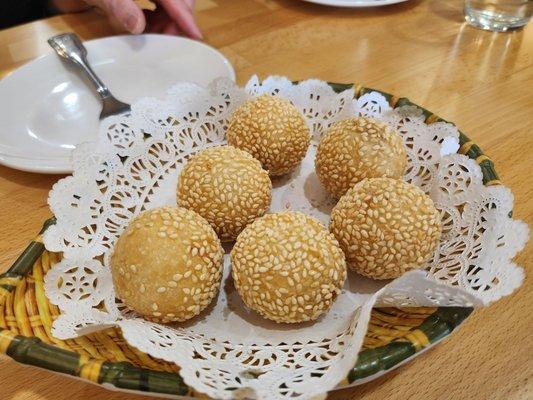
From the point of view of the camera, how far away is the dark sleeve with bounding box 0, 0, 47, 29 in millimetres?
2182

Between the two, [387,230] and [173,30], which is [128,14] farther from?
[387,230]

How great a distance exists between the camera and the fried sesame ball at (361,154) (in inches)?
40.1

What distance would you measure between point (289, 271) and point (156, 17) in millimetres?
1421

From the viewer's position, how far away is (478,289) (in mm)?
814

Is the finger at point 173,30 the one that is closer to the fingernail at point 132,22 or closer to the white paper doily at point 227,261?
the fingernail at point 132,22

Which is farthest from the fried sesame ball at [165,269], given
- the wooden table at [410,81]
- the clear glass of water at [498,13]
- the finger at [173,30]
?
the clear glass of water at [498,13]

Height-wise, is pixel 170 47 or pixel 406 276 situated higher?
pixel 406 276

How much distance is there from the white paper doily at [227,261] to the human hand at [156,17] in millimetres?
585

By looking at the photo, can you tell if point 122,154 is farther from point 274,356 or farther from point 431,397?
point 431,397

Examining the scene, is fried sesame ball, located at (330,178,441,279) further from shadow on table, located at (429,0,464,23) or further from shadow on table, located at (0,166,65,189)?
shadow on table, located at (429,0,464,23)

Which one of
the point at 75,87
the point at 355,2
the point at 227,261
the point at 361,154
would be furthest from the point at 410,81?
the point at 75,87

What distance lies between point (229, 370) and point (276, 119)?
1.86 feet

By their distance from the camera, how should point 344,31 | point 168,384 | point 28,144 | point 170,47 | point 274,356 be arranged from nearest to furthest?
point 168,384 → point 274,356 → point 28,144 → point 170,47 → point 344,31

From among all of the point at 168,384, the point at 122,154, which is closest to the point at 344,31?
the point at 122,154
